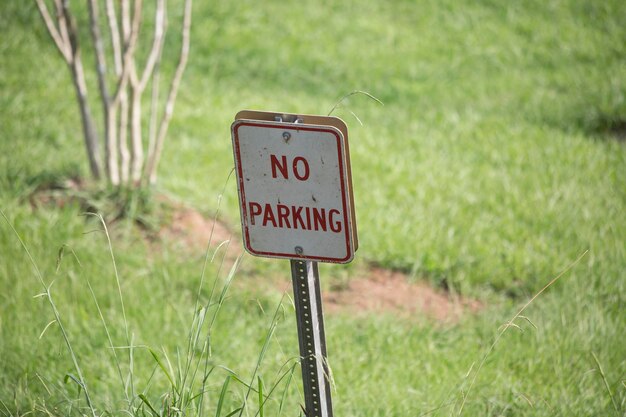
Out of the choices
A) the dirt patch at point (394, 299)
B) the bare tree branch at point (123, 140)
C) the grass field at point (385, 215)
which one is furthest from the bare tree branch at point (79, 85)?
the dirt patch at point (394, 299)

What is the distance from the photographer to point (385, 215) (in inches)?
195

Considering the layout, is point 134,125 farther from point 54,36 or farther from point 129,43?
point 54,36

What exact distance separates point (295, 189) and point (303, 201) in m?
0.04

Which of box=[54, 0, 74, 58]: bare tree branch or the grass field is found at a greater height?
box=[54, 0, 74, 58]: bare tree branch

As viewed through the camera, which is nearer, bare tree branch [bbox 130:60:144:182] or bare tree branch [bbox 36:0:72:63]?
bare tree branch [bbox 36:0:72:63]

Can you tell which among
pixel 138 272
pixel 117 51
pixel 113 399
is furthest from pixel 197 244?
pixel 113 399

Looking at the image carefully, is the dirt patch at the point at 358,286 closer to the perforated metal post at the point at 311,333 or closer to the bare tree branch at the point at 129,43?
the bare tree branch at the point at 129,43

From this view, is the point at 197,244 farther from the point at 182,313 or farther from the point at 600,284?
the point at 600,284

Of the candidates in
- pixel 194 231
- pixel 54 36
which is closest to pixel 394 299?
pixel 194 231

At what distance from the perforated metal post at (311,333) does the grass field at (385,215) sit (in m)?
0.17

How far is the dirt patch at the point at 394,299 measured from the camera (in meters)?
4.21

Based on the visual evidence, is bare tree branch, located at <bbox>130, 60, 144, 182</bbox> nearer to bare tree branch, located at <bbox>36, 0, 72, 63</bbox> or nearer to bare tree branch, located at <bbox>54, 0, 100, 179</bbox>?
bare tree branch, located at <bbox>54, 0, 100, 179</bbox>

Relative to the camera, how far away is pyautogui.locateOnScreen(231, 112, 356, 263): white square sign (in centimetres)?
215

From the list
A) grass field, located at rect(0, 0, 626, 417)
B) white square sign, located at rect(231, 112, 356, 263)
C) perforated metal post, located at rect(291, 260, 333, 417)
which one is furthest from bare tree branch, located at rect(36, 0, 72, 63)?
perforated metal post, located at rect(291, 260, 333, 417)
